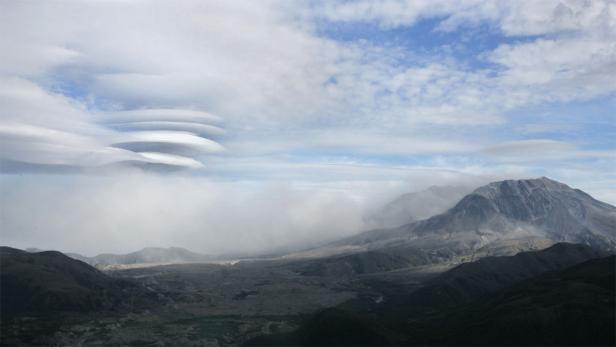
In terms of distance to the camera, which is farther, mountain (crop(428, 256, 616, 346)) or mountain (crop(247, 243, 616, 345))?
mountain (crop(247, 243, 616, 345))

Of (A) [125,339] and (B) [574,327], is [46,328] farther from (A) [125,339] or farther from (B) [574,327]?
(B) [574,327]

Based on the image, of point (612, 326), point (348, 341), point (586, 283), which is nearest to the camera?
point (612, 326)

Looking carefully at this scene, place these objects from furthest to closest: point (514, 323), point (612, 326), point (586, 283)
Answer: point (586, 283) → point (514, 323) → point (612, 326)

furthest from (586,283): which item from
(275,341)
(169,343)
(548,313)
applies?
(169,343)

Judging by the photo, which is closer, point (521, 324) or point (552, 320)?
point (552, 320)

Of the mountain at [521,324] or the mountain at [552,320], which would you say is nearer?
the mountain at [552,320]

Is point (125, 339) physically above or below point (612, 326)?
below

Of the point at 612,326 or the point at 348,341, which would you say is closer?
the point at 612,326

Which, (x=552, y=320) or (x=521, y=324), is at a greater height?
(x=552, y=320)

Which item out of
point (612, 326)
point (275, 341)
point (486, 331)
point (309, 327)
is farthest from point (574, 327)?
point (275, 341)
